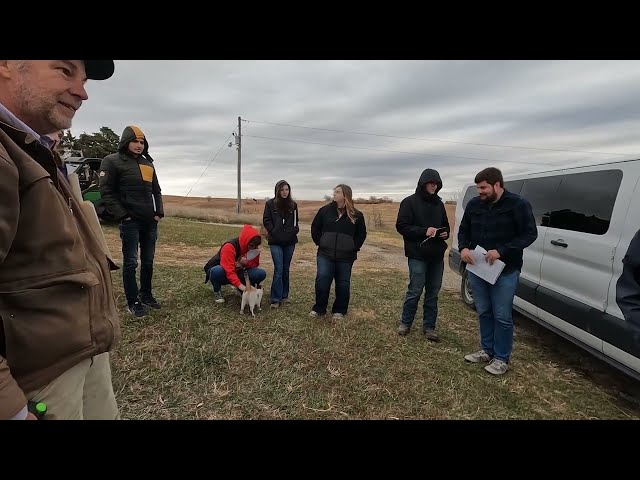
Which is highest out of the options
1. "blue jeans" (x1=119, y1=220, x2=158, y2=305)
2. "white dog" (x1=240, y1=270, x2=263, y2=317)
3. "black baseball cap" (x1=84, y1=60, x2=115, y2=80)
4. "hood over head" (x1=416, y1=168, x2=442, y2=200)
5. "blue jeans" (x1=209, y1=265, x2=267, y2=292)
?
"black baseball cap" (x1=84, y1=60, x2=115, y2=80)

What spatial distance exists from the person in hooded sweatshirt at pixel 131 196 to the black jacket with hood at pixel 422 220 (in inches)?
111

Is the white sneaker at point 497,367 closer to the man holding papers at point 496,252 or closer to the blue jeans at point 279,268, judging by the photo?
the man holding papers at point 496,252

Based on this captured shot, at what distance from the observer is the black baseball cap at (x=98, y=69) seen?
3.46ft

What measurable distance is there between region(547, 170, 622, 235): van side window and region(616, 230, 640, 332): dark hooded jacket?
1.77 m

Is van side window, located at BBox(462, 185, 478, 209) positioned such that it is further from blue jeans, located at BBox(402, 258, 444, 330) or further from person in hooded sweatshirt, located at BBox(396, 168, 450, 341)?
blue jeans, located at BBox(402, 258, 444, 330)

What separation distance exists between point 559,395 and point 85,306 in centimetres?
360

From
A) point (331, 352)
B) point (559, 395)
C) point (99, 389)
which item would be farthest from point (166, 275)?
point (559, 395)

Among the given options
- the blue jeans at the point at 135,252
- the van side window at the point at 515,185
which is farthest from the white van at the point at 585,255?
the blue jeans at the point at 135,252

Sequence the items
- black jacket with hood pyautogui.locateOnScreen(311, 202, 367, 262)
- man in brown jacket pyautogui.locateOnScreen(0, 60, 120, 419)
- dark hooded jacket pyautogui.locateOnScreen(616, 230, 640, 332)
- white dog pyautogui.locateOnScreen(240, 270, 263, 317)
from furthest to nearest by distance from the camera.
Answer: black jacket with hood pyautogui.locateOnScreen(311, 202, 367, 262), white dog pyautogui.locateOnScreen(240, 270, 263, 317), dark hooded jacket pyautogui.locateOnScreen(616, 230, 640, 332), man in brown jacket pyautogui.locateOnScreen(0, 60, 120, 419)

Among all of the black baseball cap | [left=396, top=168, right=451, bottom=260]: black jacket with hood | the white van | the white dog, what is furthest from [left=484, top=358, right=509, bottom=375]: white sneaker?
the black baseball cap

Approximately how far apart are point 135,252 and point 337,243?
2.29 metres

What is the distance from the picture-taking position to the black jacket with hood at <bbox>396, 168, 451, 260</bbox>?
380 centimetres

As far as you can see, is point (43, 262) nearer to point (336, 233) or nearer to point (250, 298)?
point (250, 298)
